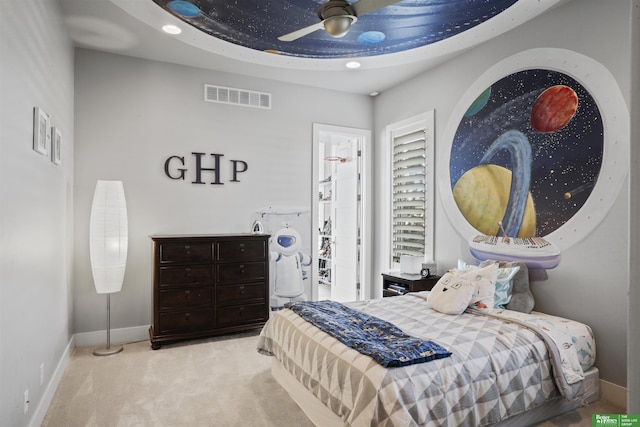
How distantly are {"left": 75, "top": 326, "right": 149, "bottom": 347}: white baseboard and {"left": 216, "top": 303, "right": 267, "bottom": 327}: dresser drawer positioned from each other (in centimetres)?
84

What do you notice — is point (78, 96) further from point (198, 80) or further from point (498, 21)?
point (498, 21)

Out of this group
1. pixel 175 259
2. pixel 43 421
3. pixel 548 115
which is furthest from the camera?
pixel 175 259

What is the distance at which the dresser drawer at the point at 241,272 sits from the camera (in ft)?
13.1

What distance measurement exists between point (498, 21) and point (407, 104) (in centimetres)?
155

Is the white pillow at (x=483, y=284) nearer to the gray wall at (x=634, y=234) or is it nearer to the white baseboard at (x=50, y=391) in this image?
the gray wall at (x=634, y=234)

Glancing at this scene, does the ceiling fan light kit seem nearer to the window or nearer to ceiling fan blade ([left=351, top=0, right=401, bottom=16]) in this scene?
ceiling fan blade ([left=351, top=0, right=401, bottom=16])

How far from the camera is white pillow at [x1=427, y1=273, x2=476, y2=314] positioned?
282 cm

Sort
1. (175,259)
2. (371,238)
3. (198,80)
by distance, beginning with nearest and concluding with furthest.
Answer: (175,259) → (198,80) → (371,238)

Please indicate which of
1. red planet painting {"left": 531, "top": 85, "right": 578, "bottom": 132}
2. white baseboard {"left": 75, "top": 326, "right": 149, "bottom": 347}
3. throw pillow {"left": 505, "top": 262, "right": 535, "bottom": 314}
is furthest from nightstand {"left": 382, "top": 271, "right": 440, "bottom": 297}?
white baseboard {"left": 75, "top": 326, "right": 149, "bottom": 347}

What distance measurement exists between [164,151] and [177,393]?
2519 millimetres

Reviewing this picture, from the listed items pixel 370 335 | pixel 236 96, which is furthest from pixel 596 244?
pixel 236 96

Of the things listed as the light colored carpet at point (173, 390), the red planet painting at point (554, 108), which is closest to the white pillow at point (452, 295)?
the light colored carpet at point (173, 390)

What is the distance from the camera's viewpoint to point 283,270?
15.8ft

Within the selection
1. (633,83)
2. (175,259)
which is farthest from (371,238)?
(633,83)
